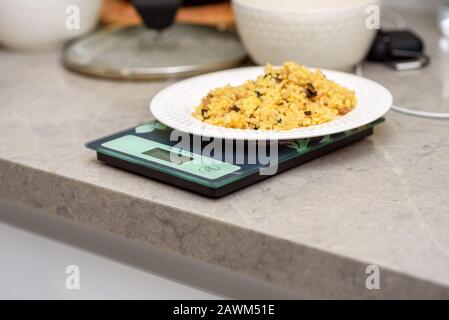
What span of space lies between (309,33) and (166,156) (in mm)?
340

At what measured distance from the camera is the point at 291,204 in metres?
0.79

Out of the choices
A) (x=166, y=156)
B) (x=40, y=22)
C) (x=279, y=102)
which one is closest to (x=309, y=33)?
(x=279, y=102)

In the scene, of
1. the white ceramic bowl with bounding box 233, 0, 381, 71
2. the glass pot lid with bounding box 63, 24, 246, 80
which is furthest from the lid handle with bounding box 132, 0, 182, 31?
the white ceramic bowl with bounding box 233, 0, 381, 71

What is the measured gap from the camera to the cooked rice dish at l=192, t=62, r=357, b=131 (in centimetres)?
87

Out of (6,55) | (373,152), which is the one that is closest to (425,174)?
(373,152)

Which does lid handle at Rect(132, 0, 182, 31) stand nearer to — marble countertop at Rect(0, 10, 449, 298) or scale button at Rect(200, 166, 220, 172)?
marble countertop at Rect(0, 10, 449, 298)

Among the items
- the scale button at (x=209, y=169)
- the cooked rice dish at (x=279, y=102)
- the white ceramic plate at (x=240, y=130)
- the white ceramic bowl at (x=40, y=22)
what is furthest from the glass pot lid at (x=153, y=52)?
the scale button at (x=209, y=169)

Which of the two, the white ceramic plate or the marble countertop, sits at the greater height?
the white ceramic plate

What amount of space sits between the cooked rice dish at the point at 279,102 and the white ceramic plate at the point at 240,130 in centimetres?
1

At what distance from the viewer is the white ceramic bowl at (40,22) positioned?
4.23ft

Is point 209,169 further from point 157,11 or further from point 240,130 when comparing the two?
point 157,11

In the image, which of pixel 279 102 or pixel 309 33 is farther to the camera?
pixel 309 33

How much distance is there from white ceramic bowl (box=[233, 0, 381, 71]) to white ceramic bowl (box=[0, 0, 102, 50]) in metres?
0.33

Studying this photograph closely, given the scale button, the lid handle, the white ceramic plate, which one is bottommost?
the scale button
